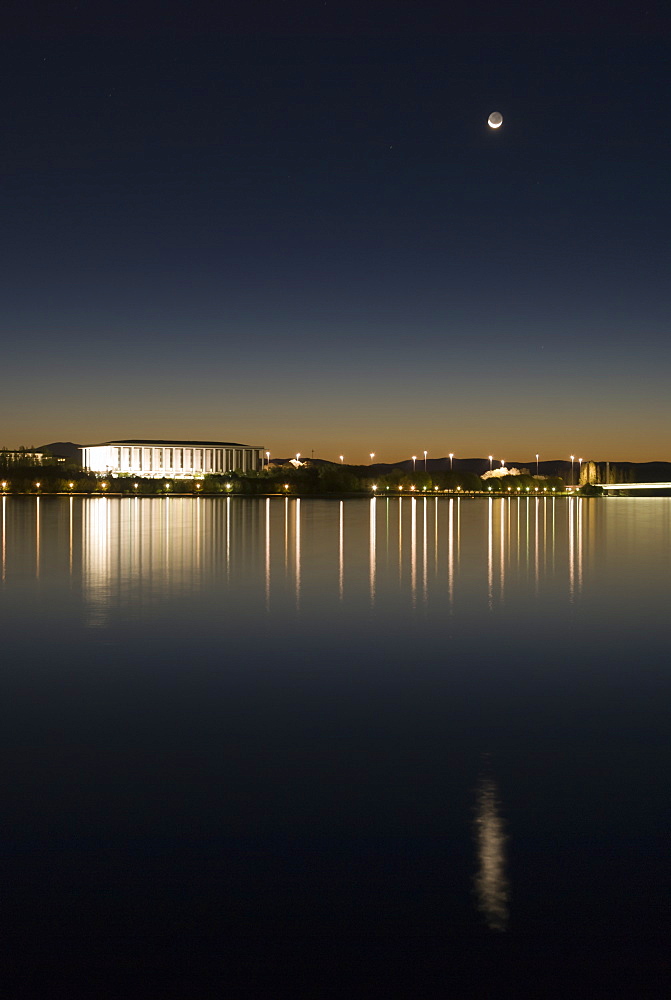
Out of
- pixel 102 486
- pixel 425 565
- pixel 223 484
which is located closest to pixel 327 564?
pixel 425 565

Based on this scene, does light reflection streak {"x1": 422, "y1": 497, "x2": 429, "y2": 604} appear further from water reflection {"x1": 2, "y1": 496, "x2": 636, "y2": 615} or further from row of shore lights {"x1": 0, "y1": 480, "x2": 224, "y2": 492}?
row of shore lights {"x1": 0, "y1": 480, "x2": 224, "y2": 492}

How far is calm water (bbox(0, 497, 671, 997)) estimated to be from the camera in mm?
4293

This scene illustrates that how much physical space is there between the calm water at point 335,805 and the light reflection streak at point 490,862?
18 mm

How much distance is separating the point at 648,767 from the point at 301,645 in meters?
6.17

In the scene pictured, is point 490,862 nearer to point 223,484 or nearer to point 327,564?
point 327,564

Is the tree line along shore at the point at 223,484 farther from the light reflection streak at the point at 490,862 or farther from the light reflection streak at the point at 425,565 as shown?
the light reflection streak at the point at 490,862

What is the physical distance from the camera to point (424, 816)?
19.3ft

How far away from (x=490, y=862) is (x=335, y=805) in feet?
4.13

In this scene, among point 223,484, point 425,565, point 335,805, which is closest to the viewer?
point 335,805

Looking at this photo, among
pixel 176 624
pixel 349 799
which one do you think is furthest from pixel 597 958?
pixel 176 624

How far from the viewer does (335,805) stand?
604cm

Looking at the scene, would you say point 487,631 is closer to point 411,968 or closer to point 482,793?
point 482,793

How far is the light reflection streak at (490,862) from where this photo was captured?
468cm

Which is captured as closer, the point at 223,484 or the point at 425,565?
the point at 425,565
